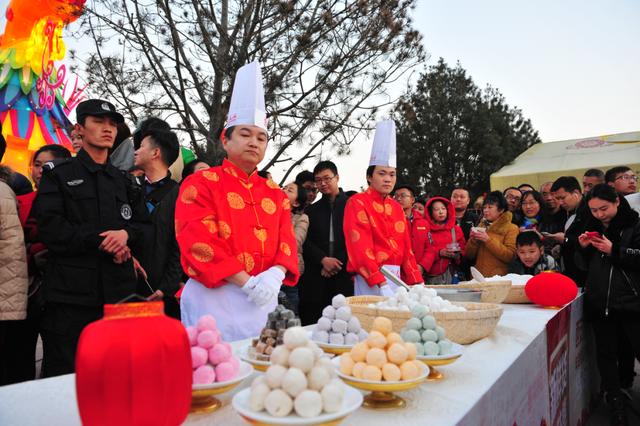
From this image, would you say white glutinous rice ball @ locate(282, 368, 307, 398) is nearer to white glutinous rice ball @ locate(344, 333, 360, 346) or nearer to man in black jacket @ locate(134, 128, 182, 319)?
white glutinous rice ball @ locate(344, 333, 360, 346)

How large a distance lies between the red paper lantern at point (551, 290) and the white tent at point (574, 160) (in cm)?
1017

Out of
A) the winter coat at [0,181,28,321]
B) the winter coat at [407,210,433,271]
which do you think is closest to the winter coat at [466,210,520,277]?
the winter coat at [407,210,433,271]

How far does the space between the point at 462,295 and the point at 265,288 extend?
111 centimetres

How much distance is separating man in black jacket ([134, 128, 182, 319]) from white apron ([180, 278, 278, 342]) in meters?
0.84

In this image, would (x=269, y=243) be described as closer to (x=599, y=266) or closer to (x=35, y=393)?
(x=35, y=393)

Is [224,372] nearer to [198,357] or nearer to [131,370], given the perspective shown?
[198,357]

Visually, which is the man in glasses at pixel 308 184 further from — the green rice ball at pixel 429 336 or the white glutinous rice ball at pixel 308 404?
the white glutinous rice ball at pixel 308 404

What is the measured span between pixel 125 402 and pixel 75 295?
5.90 ft

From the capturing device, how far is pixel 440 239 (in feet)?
17.7

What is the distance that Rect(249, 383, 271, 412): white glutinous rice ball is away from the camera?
0.97 m

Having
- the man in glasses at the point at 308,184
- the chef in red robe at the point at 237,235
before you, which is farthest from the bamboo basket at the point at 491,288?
the man in glasses at the point at 308,184

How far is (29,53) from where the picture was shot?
13906 millimetres

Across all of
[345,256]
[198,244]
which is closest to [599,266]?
[345,256]

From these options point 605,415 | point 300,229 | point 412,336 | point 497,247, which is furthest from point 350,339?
point 497,247
